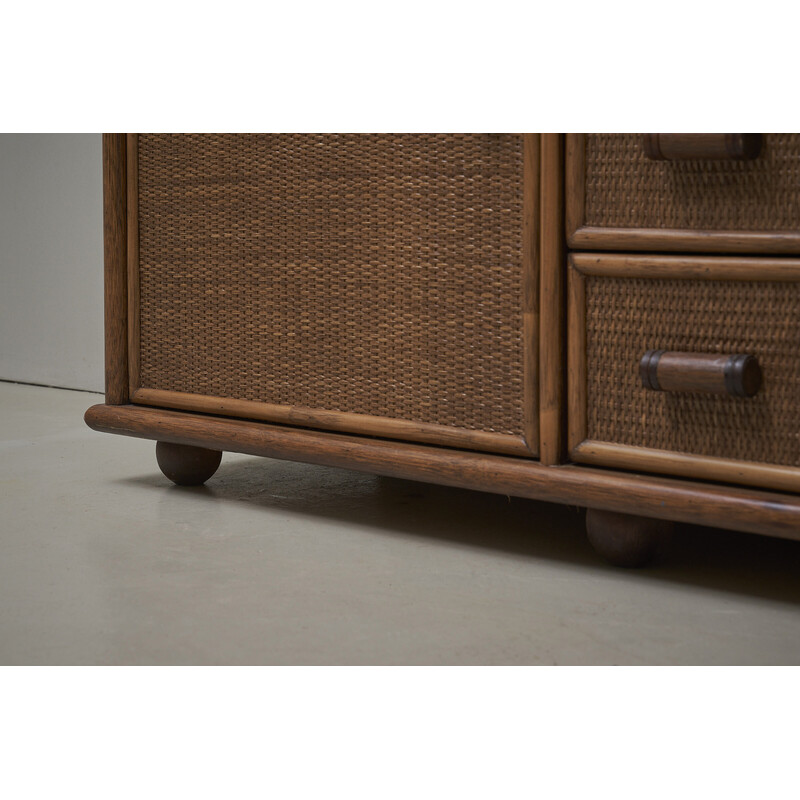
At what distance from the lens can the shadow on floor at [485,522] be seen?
3.30 feet

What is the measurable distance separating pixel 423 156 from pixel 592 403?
0.28 m

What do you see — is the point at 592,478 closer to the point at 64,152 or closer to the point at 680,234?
the point at 680,234

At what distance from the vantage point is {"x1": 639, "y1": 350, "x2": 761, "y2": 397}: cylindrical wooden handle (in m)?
0.89

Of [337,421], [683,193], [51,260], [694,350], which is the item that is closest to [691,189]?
[683,193]

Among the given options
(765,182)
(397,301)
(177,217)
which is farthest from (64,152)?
(765,182)

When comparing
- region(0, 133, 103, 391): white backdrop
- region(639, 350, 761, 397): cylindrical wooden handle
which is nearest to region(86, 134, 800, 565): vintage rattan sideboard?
region(639, 350, 761, 397): cylindrical wooden handle

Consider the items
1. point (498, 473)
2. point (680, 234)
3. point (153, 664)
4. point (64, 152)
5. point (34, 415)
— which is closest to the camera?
point (153, 664)

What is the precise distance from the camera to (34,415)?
1956 mm

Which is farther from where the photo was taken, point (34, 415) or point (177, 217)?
point (34, 415)

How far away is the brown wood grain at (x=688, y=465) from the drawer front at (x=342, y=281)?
6 cm

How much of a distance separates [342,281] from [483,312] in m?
0.17

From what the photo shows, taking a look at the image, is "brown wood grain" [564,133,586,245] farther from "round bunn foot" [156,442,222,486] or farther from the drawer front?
"round bunn foot" [156,442,222,486]

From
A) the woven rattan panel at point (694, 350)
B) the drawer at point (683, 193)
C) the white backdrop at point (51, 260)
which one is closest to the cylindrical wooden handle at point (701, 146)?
the drawer at point (683, 193)

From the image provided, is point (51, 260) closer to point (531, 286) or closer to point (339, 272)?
point (339, 272)
